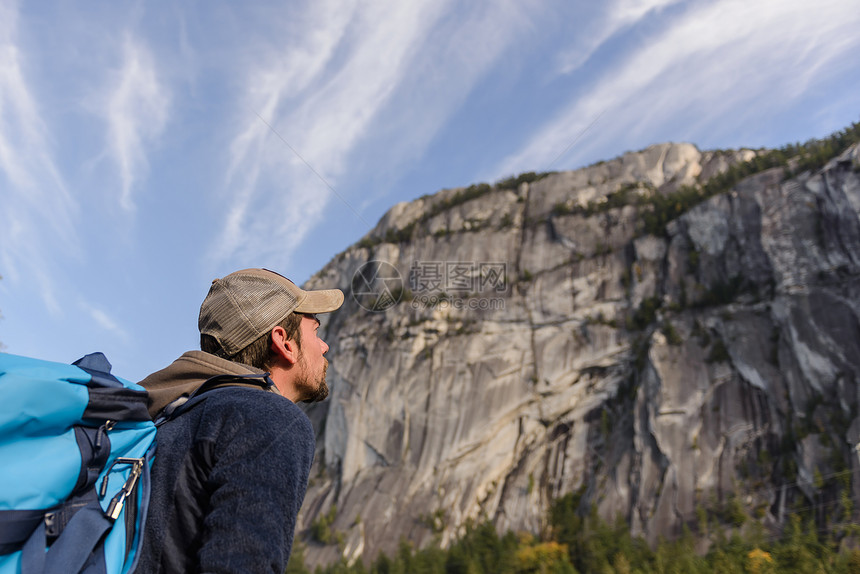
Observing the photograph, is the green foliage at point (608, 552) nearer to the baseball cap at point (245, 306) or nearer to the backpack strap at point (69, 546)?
the baseball cap at point (245, 306)

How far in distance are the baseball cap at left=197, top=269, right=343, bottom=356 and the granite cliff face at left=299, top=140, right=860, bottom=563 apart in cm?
2969

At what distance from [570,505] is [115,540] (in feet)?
117

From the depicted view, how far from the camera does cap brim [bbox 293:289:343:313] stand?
2.12 m

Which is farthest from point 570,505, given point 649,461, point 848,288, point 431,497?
point 848,288

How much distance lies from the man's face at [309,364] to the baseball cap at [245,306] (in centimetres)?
10

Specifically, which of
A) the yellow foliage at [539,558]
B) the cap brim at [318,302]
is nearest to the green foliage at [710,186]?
the yellow foliage at [539,558]

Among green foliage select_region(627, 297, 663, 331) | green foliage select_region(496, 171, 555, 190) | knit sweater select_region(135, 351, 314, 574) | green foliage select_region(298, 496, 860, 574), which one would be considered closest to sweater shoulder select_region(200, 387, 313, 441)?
knit sweater select_region(135, 351, 314, 574)

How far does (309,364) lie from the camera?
213 cm

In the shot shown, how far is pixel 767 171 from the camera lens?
36.0m

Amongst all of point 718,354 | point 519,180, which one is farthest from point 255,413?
point 519,180

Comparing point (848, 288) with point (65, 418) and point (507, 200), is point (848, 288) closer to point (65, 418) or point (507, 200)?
point (507, 200)

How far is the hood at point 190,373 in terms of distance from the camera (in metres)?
1.78

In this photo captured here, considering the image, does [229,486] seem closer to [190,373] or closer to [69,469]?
[69,469]

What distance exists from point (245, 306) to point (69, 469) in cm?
76
